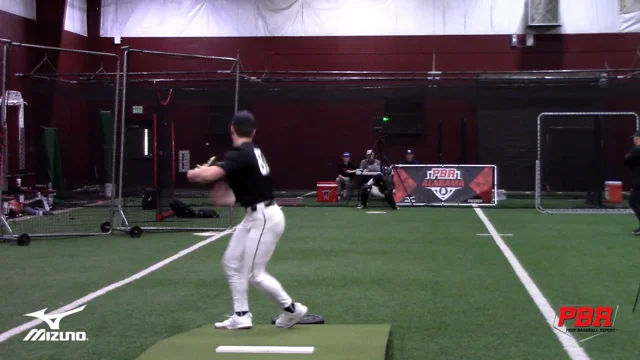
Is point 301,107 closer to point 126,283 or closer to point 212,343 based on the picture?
point 126,283

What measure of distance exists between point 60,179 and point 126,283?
10529 millimetres

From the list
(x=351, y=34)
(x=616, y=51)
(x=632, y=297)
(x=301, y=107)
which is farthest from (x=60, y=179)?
(x=616, y=51)

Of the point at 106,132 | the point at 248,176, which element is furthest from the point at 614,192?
the point at 248,176

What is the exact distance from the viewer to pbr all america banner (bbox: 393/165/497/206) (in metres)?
19.6

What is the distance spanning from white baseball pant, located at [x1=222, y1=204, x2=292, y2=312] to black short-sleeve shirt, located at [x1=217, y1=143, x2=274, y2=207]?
0.10 m

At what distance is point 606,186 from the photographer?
20.7 meters

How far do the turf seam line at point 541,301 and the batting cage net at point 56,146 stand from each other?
25.4ft

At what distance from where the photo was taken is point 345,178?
21938mm

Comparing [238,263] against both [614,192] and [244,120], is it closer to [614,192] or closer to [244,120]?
[244,120]

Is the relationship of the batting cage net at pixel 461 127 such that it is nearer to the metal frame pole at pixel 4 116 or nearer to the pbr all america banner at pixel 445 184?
the pbr all america banner at pixel 445 184

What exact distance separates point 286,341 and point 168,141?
27.6 ft

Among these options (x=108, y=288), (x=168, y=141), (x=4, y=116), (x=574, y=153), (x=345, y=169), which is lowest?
(x=108, y=288)

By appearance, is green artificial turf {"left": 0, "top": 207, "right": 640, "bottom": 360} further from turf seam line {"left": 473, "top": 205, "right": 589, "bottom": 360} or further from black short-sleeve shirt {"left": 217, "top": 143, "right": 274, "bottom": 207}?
black short-sleeve shirt {"left": 217, "top": 143, "right": 274, "bottom": 207}

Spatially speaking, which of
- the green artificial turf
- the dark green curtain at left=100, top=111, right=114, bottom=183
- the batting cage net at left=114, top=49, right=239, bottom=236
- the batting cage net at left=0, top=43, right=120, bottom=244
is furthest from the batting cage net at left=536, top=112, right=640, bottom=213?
the batting cage net at left=0, top=43, right=120, bottom=244
